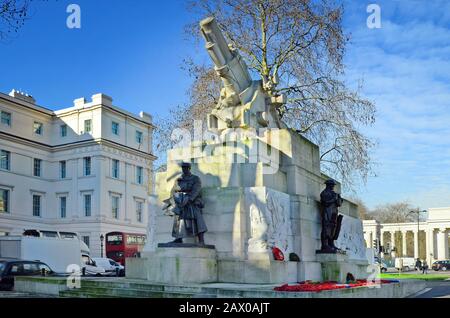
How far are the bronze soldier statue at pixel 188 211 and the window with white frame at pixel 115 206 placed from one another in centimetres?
4859

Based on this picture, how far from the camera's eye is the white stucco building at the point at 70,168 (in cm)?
5862

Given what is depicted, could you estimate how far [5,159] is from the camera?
57.9 meters

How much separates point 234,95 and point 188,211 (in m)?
5.11

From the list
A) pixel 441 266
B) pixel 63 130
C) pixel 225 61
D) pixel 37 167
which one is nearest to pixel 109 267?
pixel 225 61

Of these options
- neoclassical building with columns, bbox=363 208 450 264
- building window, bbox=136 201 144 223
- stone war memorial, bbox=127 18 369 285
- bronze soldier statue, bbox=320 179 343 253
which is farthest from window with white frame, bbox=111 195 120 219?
neoclassical building with columns, bbox=363 208 450 264

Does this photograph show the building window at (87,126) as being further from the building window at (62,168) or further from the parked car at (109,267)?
the parked car at (109,267)

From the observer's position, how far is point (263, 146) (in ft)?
54.9

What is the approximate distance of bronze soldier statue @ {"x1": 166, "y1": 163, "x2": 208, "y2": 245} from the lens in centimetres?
1450

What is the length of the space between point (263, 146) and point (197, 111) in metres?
19.7

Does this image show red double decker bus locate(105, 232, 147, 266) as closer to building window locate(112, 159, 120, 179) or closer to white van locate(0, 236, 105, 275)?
white van locate(0, 236, 105, 275)

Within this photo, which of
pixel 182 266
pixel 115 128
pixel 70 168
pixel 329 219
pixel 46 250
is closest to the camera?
pixel 182 266

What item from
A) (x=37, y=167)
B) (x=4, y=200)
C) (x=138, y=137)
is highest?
(x=138, y=137)

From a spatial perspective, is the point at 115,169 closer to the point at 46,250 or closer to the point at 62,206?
the point at 62,206
